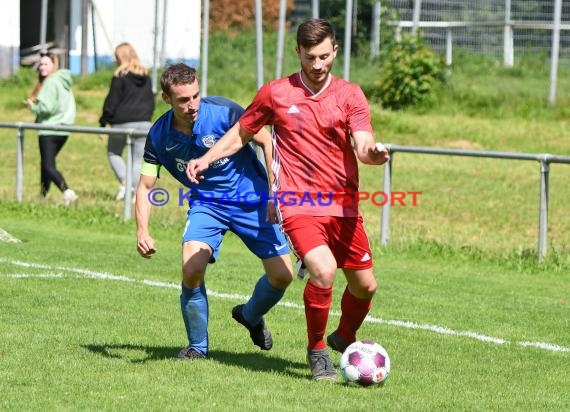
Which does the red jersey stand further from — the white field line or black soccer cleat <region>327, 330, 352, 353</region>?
the white field line

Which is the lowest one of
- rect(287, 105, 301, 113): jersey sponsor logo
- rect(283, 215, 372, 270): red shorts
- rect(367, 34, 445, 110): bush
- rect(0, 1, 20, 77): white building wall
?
rect(283, 215, 372, 270): red shorts

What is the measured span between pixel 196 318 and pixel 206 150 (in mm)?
987

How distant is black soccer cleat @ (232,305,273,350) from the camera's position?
25.0ft

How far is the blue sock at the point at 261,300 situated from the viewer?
7480mm

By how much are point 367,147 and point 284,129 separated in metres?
0.58

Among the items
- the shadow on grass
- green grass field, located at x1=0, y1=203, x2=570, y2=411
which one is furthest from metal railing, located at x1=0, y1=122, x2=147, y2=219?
the shadow on grass

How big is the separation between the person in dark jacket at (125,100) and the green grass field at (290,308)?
2.42 feet

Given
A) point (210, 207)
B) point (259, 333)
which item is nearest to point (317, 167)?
point (210, 207)

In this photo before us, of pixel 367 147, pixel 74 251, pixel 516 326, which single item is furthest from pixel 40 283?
pixel 367 147

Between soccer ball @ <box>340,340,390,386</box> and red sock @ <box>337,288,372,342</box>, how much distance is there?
51 centimetres

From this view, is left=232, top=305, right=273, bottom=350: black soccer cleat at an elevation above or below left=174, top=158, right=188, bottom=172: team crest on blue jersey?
below

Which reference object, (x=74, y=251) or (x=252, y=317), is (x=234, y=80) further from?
(x=252, y=317)

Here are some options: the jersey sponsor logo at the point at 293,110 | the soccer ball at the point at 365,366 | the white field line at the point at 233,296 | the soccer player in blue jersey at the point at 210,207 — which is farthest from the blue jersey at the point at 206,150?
the white field line at the point at 233,296

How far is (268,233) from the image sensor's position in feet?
24.5
